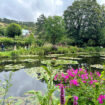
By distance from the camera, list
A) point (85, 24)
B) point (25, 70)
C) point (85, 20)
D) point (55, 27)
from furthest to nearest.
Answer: point (85, 24), point (85, 20), point (55, 27), point (25, 70)

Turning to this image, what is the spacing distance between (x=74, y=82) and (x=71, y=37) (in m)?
23.6

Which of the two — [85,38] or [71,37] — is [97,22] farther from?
[71,37]

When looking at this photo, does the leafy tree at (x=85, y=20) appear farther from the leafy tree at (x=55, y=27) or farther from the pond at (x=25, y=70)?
the pond at (x=25, y=70)

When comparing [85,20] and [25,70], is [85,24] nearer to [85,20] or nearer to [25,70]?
[85,20]

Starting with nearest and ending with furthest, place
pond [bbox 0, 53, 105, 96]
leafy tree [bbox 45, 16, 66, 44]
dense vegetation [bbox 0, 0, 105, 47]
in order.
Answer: pond [bbox 0, 53, 105, 96]
leafy tree [bbox 45, 16, 66, 44]
dense vegetation [bbox 0, 0, 105, 47]

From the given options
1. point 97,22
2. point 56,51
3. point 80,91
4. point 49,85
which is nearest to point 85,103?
point 80,91

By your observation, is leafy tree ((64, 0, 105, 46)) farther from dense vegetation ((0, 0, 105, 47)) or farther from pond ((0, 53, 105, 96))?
pond ((0, 53, 105, 96))

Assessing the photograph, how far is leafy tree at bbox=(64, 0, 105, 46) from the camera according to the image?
2391cm

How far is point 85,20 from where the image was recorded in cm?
2491

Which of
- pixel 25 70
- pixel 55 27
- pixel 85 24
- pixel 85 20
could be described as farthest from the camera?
pixel 85 24

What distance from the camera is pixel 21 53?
13133mm

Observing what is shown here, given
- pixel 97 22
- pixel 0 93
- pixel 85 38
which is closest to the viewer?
pixel 0 93

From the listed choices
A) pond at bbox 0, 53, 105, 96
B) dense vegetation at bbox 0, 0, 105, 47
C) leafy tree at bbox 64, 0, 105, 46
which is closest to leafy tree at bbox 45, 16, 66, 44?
dense vegetation at bbox 0, 0, 105, 47

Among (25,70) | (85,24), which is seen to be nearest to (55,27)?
(85,24)
